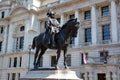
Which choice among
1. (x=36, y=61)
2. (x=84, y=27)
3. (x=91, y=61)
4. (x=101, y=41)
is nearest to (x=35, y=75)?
(x=36, y=61)

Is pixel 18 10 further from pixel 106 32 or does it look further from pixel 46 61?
pixel 106 32

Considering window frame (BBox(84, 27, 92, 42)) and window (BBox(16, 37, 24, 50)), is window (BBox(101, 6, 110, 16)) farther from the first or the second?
window (BBox(16, 37, 24, 50))

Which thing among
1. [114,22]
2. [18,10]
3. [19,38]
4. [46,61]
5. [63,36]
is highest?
[18,10]

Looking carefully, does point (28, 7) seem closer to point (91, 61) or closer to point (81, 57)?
point (81, 57)

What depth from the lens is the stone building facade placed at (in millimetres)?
28225

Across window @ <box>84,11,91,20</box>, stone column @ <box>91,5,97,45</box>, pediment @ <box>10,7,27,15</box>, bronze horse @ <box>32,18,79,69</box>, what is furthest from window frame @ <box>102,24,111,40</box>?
bronze horse @ <box>32,18,79,69</box>

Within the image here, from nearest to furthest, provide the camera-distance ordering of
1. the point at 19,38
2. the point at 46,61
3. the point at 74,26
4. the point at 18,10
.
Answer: the point at 74,26
the point at 46,61
the point at 19,38
the point at 18,10

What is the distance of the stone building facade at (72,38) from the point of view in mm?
28225

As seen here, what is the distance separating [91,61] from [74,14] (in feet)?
38.7

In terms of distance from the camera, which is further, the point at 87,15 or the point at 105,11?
the point at 87,15

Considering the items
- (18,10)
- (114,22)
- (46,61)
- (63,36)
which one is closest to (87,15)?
(114,22)

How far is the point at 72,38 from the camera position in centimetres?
3622

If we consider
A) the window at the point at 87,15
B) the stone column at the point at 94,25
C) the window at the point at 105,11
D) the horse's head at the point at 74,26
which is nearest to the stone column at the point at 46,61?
the stone column at the point at 94,25

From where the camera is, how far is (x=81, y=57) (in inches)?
1315
